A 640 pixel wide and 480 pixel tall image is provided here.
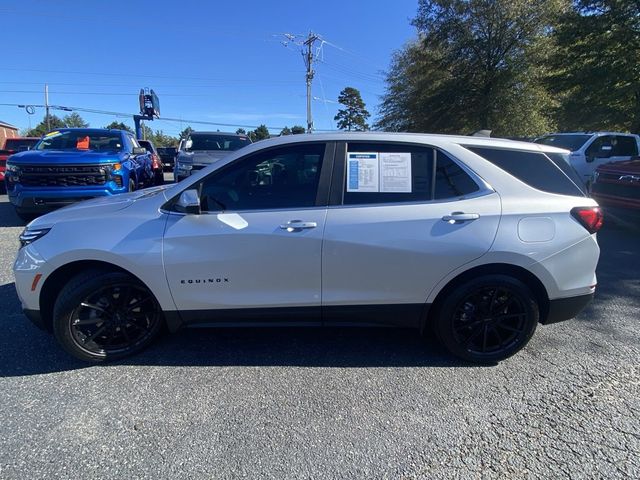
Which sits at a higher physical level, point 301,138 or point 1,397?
point 301,138

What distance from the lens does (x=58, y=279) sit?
301cm

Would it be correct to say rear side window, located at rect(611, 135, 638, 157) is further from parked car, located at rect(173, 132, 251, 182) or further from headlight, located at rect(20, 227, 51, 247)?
headlight, located at rect(20, 227, 51, 247)

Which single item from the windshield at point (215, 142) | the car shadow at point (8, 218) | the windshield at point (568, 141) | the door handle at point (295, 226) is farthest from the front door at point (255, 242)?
the windshield at point (568, 141)

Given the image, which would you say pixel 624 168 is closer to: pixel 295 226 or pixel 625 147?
pixel 625 147

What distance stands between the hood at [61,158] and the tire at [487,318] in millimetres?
6555

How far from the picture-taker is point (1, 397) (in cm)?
268

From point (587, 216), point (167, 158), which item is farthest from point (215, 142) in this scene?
point (167, 158)

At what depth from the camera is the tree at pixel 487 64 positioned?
2008cm

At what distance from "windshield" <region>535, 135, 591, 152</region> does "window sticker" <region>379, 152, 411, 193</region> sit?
33.0 ft

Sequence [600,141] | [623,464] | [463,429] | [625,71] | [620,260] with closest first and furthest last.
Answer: [623,464], [463,429], [620,260], [600,141], [625,71]

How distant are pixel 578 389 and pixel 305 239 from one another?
2.17 meters

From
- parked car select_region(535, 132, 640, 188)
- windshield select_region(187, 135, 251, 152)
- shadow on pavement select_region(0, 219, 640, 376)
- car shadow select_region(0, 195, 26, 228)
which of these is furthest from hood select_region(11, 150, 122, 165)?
parked car select_region(535, 132, 640, 188)

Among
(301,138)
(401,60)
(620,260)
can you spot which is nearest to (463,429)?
(301,138)

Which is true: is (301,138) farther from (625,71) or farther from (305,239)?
(625,71)
